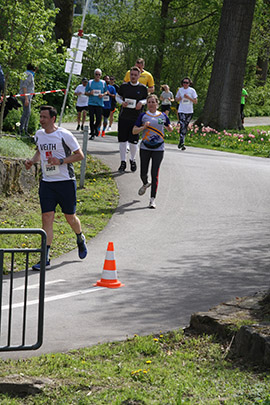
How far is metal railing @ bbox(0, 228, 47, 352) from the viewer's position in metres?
5.80

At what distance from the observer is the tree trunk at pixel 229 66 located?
2619cm

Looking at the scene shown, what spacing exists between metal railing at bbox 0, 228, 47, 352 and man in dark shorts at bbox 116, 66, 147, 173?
7.39 metres

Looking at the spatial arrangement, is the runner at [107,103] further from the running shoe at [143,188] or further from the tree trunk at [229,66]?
the running shoe at [143,188]

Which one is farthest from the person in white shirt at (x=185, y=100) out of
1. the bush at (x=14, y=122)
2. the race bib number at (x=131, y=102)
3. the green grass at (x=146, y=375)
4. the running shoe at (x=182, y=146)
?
the green grass at (x=146, y=375)

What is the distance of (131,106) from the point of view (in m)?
16.1

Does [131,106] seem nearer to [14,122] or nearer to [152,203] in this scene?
[152,203]

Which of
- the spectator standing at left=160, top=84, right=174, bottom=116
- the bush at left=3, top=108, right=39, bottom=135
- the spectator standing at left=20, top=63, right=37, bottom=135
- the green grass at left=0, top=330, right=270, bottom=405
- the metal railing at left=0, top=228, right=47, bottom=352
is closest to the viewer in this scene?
the green grass at left=0, top=330, right=270, bottom=405

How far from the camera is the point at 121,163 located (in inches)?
647

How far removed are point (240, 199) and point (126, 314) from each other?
742 cm

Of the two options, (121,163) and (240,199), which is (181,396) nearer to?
(240,199)

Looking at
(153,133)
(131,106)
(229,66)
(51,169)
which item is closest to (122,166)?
(131,106)

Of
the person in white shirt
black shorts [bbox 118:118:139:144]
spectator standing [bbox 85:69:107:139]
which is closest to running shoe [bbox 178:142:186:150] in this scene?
the person in white shirt

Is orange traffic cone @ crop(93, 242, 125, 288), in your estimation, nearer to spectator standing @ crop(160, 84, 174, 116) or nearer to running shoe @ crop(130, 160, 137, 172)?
running shoe @ crop(130, 160, 137, 172)

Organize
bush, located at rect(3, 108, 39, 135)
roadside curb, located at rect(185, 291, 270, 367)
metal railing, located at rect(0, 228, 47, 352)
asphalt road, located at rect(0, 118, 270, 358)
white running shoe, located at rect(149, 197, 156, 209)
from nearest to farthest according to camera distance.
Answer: metal railing, located at rect(0, 228, 47, 352) < roadside curb, located at rect(185, 291, 270, 367) < asphalt road, located at rect(0, 118, 270, 358) < white running shoe, located at rect(149, 197, 156, 209) < bush, located at rect(3, 108, 39, 135)
